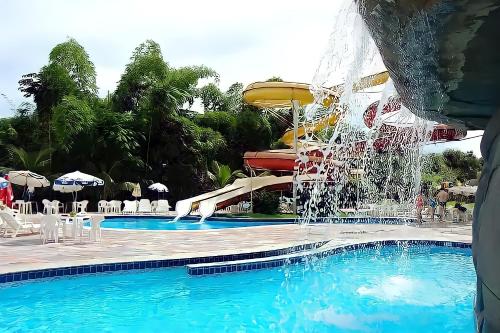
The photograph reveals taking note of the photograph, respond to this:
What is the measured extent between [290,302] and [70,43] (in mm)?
25588

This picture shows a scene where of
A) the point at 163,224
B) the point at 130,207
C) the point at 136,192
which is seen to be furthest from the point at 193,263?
the point at 136,192

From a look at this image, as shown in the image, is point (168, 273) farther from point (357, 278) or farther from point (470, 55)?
point (470, 55)

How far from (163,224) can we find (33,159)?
1049 centimetres

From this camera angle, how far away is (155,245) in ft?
36.2

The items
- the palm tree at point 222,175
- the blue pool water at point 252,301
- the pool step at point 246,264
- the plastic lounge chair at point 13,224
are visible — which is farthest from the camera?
the palm tree at point 222,175

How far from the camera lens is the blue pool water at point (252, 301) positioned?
19.1 ft

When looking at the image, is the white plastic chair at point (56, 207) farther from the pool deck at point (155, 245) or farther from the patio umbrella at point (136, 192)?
the patio umbrella at point (136, 192)

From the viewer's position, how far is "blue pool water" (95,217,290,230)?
1817 cm

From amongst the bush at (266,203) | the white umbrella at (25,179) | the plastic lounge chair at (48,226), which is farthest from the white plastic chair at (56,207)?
the bush at (266,203)

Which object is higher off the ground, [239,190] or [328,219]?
[239,190]

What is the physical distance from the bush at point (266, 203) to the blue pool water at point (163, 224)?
5.92 feet

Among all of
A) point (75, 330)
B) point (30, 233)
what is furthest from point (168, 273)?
point (30, 233)

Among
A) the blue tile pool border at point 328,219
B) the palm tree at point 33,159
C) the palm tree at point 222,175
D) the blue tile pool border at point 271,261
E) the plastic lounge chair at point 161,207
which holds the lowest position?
the blue tile pool border at point 271,261

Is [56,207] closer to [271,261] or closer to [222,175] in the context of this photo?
[271,261]
